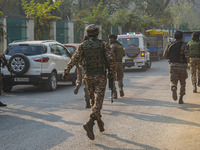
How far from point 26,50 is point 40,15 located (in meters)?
11.7

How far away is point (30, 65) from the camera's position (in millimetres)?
12812

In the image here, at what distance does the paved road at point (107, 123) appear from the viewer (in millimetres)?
5910

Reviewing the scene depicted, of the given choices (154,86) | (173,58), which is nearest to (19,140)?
(173,58)

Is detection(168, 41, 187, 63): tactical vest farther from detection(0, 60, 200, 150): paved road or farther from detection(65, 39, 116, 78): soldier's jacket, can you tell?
detection(65, 39, 116, 78): soldier's jacket

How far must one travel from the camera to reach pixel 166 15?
58.2 meters

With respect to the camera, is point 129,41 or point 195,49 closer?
point 195,49

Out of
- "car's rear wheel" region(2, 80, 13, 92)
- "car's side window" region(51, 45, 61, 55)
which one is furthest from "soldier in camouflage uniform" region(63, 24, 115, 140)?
"car's side window" region(51, 45, 61, 55)

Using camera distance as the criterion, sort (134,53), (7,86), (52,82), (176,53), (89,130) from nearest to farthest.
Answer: (89,130), (176,53), (7,86), (52,82), (134,53)

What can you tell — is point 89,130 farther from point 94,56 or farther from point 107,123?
point 107,123

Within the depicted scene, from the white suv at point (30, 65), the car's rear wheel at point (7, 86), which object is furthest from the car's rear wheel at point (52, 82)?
the car's rear wheel at point (7, 86)

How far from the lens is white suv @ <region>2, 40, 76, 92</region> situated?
12.6 meters

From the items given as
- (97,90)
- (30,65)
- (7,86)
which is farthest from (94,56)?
(7,86)

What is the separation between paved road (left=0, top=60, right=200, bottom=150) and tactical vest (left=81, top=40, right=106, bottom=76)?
1106mm

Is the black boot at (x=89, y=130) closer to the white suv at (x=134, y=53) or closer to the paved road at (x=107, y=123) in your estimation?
the paved road at (x=107, y=123)
